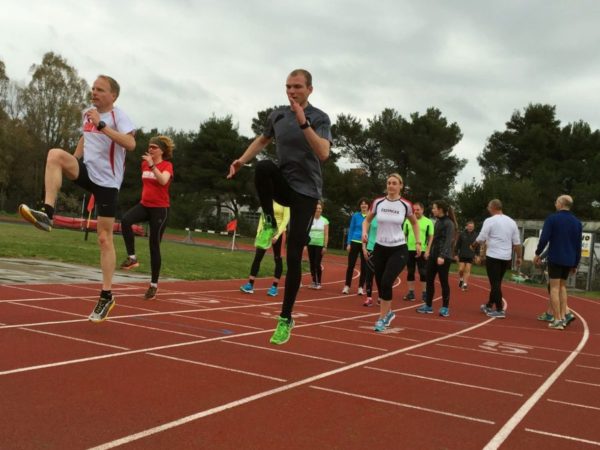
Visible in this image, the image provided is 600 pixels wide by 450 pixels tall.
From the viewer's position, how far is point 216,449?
242cm

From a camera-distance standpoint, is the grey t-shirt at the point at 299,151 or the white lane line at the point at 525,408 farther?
the grey t-shirt at the point at 299,151

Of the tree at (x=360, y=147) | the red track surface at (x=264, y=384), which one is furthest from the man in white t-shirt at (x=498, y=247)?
the tree at (x=360, y=147)

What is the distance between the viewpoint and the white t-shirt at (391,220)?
278 inches

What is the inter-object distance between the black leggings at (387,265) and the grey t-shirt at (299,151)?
8.48ft

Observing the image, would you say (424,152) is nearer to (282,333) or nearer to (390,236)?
(390,236)

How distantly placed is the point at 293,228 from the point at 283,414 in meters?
1.82

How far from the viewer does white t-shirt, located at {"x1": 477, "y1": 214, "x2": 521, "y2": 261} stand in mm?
9945

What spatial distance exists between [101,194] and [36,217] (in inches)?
27.1

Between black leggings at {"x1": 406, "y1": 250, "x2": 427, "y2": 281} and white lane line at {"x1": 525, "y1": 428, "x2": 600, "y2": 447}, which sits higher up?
black leggings at {"x1": 406, "y1": 250, "x2": 427, "y2": 281}

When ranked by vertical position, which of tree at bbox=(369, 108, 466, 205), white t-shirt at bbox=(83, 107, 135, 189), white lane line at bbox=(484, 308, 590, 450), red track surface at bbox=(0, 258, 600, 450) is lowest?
red track surface at bbox=(0, 258, 600, 450)

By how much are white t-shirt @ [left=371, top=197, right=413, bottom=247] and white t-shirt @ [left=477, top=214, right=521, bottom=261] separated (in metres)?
3.37

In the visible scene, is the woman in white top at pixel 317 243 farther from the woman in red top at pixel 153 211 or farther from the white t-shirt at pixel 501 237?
the woman in red top at pixel 153 211

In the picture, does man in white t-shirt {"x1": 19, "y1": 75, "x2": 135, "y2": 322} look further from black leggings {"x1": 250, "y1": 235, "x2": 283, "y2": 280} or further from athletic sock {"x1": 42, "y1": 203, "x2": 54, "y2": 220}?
black leggings {"x1": 250, "y1": 235, "x2": 283, "y2": 280}

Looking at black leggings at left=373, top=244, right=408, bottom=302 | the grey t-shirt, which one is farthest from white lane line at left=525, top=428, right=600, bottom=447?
black leggings at left=373, top=244, right=408, bottom=302
